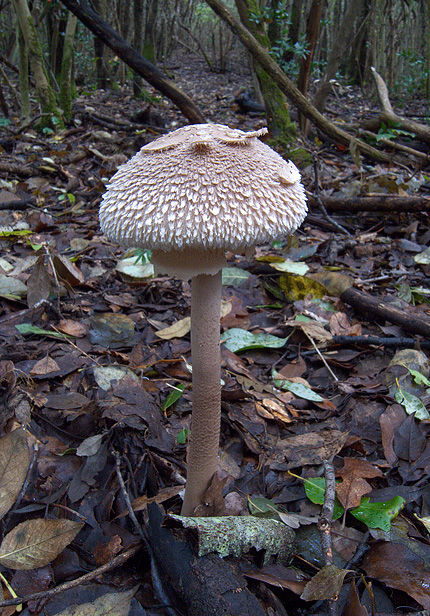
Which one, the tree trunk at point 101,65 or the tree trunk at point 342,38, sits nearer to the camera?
the tree trunk at point 342,38

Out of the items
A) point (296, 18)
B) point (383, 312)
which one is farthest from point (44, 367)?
point (296, 18)

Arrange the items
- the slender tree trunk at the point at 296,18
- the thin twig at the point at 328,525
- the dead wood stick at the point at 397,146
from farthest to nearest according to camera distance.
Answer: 1. the slender tree trunk at the point at 296,18
2. the dead wood stick at the point at 397,146
3. the thin twig at the point at 328,525

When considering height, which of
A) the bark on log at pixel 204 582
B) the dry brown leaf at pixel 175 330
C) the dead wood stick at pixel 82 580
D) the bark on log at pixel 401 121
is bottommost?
the dead wood stick at pixel 82 580

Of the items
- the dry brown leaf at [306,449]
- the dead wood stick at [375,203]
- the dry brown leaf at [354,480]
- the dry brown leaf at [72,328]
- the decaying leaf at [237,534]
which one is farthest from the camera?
the dead wood stick at [375,203]

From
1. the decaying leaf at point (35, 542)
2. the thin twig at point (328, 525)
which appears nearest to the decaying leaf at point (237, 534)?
the thin twig at point (328, 525)

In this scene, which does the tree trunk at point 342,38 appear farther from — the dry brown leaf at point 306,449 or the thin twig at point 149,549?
the thin twig at point 149,549

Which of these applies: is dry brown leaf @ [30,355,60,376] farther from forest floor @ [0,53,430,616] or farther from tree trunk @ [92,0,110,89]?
tree trunk @ [92,0,110,89]

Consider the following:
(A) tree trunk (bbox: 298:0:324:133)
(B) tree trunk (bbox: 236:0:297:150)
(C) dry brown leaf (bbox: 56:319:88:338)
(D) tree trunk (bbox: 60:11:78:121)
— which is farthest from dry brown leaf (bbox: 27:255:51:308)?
(D) tree trunk (bbox: 60:11:78:121)
